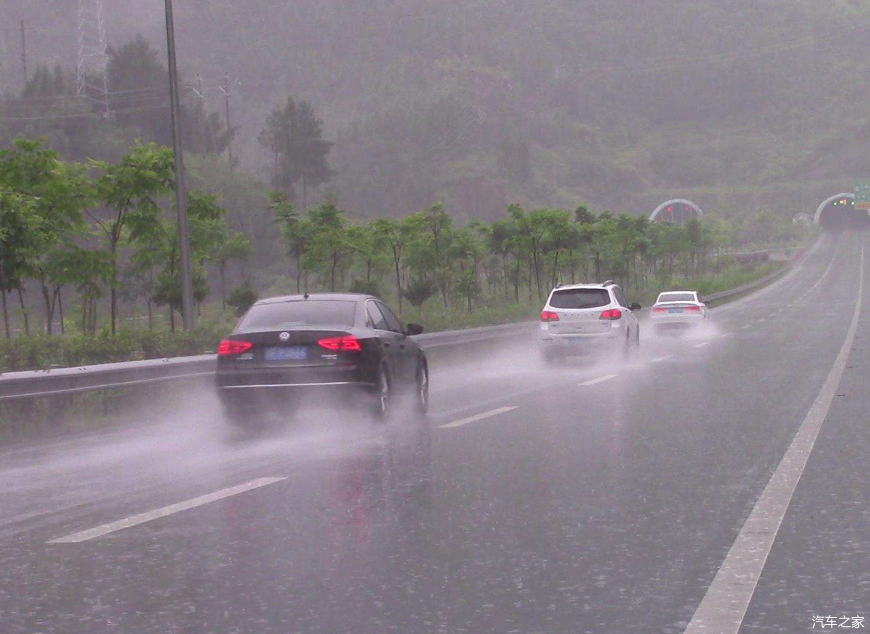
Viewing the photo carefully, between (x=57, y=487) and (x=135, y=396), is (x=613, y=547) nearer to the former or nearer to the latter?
(x=57, y=487)

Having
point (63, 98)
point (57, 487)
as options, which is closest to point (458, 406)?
point (57, 487)

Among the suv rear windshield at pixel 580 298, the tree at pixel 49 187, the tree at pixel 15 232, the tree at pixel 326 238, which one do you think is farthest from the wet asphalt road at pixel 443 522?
the tree at pixel 326 238

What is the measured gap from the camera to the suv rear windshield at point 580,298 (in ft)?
80.1

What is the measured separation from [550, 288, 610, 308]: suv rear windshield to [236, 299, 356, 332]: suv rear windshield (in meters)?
11.3

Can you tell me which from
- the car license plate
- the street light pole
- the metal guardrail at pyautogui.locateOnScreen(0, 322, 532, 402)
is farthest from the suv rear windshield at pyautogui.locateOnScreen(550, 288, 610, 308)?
the car license plate

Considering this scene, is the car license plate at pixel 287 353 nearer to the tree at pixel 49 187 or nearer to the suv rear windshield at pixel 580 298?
the suv rear windshield at pixel 580 298

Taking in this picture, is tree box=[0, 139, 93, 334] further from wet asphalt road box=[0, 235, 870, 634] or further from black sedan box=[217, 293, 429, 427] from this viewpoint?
black sedan box=[217, 293, 429, 427]

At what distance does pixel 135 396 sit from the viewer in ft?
53.2

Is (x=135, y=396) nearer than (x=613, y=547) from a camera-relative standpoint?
No

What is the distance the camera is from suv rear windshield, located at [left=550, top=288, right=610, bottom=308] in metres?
24.4

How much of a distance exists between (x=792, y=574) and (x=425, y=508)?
2.74m

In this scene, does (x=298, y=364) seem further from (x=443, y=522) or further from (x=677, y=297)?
(x=677, y=297)

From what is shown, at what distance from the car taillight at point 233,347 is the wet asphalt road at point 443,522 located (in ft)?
3.06

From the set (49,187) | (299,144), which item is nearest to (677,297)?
(49,187)
